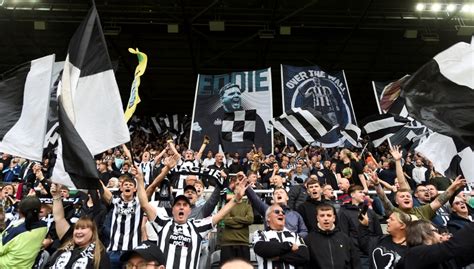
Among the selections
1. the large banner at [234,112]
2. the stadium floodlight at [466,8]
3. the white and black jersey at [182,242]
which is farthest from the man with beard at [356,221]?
the stadium floodlight at [466,8]

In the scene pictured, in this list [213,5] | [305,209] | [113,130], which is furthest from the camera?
[213,5]

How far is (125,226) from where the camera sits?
419 cm

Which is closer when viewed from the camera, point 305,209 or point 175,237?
point 175,237

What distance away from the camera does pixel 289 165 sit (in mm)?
9633

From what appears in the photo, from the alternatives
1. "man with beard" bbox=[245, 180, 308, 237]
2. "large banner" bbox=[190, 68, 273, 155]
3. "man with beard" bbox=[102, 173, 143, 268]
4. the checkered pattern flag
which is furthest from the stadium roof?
"man with beard" bbox=[245, 180, 308, 237]

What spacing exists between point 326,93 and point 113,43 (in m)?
8.31

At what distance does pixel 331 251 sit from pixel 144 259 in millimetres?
1913

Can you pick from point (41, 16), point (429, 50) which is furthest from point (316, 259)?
point (429, 50)

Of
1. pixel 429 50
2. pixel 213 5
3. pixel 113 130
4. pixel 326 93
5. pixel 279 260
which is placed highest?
pixel 429 50

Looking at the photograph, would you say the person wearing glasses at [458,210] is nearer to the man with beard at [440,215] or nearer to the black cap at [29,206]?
the man with beard at [440,215]

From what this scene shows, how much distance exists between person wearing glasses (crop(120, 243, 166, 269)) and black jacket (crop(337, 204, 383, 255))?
2477 millimetres

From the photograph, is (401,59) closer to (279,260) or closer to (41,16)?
(41,16)

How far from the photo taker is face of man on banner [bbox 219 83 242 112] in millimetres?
11031

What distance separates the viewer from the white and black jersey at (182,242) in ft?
11.7
